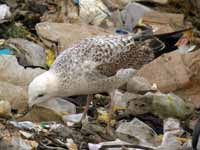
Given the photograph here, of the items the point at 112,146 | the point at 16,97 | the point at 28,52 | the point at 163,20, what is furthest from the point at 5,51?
the point at 112,146

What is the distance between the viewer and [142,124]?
4.85 meters

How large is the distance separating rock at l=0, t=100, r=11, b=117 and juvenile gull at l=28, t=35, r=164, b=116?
0.97ft

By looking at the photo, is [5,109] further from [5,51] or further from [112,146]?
[5,51]

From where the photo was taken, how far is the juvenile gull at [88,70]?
4.57 meters

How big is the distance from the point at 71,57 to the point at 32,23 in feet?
6.78

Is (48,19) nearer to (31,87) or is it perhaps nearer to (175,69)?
(175,69)

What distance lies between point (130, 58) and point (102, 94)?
0.67 m

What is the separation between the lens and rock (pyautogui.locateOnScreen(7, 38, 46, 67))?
18.8ft

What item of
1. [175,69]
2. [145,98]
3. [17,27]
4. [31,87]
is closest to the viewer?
[31,87]

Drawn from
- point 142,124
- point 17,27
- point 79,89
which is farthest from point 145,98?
point 17,27

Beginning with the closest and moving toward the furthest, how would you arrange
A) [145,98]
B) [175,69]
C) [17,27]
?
[145,98] < [175,69] < [17,27]

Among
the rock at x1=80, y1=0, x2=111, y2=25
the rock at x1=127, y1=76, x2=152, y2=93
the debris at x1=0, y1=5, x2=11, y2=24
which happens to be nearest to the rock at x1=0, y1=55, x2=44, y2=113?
the rock at x1=127, y1=76, x2=152, y2=93

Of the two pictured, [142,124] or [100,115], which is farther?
[100,115]

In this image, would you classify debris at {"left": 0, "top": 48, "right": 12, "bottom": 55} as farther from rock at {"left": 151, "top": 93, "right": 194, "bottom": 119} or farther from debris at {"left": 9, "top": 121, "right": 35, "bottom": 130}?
rock at {"left": 151, "top": 93, "right": 194, "bottom": 119}
